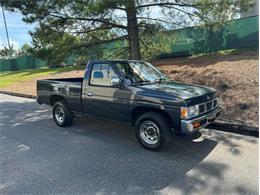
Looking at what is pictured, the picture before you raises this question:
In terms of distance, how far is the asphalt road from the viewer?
3.45 m

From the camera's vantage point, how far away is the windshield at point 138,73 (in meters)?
5.14

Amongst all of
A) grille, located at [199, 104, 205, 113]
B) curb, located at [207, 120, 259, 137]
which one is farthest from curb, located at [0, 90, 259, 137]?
grille, located at [199, 104, 205, 113]

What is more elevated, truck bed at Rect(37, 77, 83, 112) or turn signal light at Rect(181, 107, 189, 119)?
truck bed at Rect(37, 77, 83, 112)

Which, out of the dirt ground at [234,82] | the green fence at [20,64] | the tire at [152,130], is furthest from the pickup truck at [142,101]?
the green fence at [20,64]

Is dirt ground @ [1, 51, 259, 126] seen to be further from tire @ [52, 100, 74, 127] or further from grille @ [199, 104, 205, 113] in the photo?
tire @ [52, 100, 74, 127]

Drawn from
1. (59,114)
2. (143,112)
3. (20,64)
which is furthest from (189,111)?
(20,64)

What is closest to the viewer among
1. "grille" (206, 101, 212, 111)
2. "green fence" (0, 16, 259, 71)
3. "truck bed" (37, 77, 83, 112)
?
"grille" (206, 101, 212, 111)

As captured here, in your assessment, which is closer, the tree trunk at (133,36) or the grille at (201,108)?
the grille at (201,108)

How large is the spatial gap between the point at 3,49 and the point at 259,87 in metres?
62.0

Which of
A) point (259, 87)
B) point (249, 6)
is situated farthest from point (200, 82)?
point (249, 6)

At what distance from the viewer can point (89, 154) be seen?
4.64 meters

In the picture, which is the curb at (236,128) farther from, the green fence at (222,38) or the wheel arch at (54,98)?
the green fence at (222,38)

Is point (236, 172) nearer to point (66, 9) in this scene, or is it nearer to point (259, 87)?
point (259, 87)

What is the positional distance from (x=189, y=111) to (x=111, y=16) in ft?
18.7
